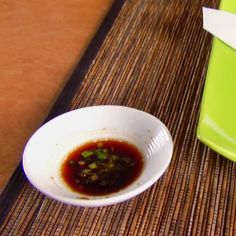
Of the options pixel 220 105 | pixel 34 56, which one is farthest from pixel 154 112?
pixel 34 56

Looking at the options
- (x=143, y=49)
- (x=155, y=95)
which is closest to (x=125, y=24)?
(x=143, y=49)

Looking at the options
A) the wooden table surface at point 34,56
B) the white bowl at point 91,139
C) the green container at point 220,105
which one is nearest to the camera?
the white bowl at point 91,139

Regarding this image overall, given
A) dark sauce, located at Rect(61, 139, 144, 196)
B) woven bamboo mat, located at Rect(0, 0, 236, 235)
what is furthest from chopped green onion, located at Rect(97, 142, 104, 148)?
woven bamboo mat, located at Rect(0, 0, 236, 235)

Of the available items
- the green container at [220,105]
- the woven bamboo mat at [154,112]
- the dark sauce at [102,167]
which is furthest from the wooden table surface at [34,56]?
the green container at [220,105]

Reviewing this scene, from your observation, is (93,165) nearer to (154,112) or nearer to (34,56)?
(154,112)

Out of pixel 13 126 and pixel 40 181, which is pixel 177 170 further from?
pixel 13 126

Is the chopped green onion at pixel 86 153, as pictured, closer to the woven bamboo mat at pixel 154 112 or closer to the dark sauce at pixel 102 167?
the dark sauce at pixel 102 167
